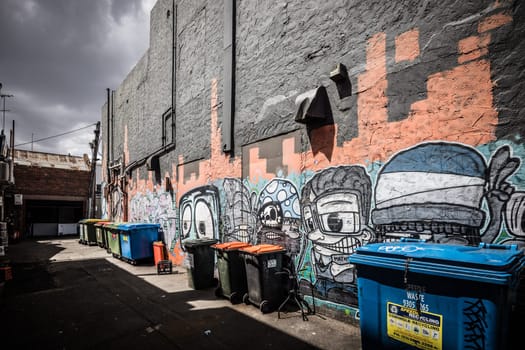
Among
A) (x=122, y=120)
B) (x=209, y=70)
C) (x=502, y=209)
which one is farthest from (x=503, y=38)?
(x=122, y=120)

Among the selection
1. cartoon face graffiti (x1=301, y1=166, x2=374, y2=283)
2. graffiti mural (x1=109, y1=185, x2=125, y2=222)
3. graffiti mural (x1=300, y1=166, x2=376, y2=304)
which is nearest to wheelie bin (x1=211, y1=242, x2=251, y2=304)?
graffiti mural (x1=300, y1=166, x2=376, y2=304)

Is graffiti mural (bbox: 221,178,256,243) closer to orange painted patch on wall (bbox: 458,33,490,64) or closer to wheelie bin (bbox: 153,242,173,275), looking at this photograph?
wheelie bin (bbox: 153,242,173,275)

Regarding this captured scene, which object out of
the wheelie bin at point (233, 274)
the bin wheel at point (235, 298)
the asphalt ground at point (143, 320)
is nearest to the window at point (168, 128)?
the asphalt ground at point (143, 320)

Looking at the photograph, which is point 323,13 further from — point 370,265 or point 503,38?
point 370,265

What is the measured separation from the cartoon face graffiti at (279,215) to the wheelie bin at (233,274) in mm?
614

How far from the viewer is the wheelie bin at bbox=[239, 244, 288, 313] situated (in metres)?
5.26

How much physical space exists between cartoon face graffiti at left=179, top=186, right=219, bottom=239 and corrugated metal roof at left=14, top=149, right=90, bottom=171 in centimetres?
1659

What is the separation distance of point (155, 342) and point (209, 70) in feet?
22.6

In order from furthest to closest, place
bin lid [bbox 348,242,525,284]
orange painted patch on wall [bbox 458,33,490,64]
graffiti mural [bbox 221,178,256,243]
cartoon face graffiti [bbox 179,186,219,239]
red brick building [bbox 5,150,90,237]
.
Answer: red brick building [bbox 5,150,90,237] < cartoon face graffiti [bbox 179,186,219,239] < graffiti mural [bbox 221,178,256,243] < orange painted patch on wall [bbox 458,33,490,64] < bin lid [bbox 348,242,525,284]

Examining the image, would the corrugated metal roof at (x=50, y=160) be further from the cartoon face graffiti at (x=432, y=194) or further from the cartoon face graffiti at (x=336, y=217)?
the cartoon face graffiti at (x=432, y=194)

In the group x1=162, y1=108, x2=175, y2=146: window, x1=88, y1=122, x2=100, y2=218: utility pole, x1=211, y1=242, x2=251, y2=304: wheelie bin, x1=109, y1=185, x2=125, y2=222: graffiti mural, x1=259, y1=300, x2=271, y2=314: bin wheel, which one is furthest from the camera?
x1=88, y1=122, x2=100, y2=218: utility pole

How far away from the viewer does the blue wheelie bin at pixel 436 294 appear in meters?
2.56

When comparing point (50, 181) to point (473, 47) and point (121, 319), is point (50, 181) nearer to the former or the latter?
point (121, 319)

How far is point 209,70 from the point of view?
852 cm
